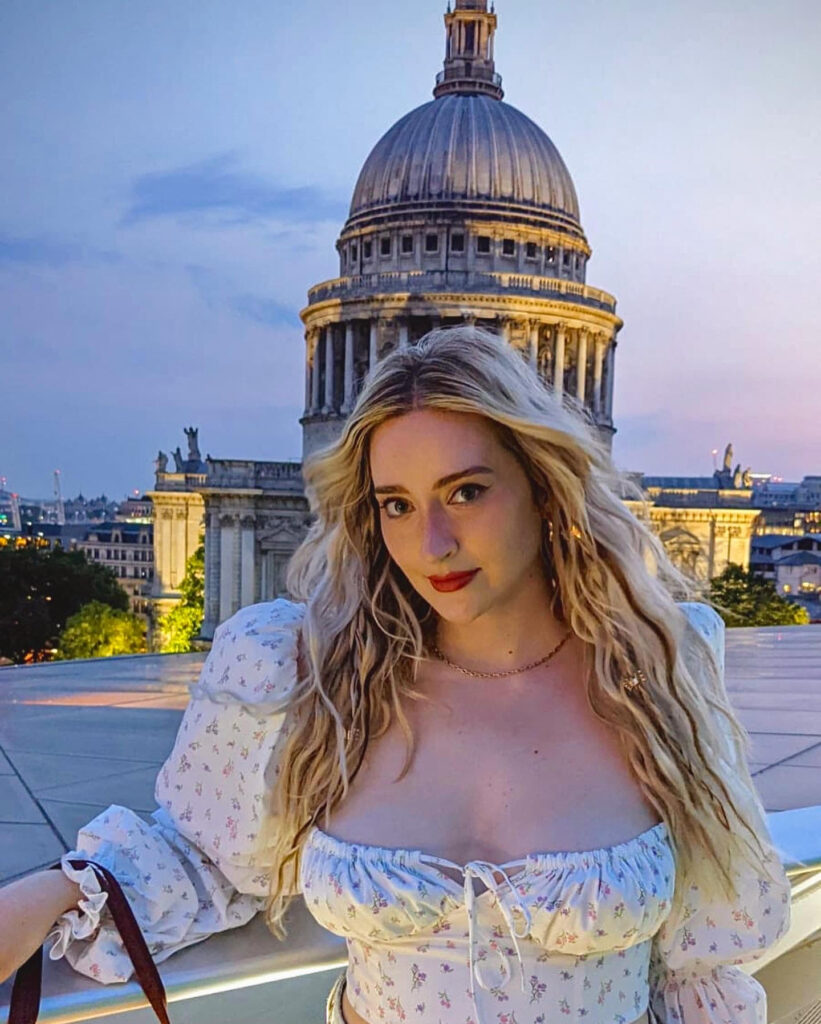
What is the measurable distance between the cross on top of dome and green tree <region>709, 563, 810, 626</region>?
29.2 meters

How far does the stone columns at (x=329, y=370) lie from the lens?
157 ft

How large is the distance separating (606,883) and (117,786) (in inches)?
103

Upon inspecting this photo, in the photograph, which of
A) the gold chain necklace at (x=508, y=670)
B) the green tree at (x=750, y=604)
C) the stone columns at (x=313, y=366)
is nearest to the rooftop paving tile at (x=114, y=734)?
the gold chain necklace at (x=508, y=670)

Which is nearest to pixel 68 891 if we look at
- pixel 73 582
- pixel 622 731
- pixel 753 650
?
pixel 622 731

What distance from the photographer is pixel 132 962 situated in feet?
6.74

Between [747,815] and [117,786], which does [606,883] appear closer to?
[747,815]

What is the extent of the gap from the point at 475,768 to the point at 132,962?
75cm

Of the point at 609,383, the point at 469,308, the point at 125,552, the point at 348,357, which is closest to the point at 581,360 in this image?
the point at 609,383

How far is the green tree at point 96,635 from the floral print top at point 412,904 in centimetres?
3528

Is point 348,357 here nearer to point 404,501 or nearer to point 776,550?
point 404,501

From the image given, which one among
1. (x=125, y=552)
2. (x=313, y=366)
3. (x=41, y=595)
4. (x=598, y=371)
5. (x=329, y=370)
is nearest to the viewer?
(x=41, y=595)

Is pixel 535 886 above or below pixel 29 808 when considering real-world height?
above

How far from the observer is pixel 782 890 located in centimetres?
223

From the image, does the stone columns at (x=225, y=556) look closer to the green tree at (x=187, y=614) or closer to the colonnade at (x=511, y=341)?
the green tree at (x=187, y=614)
